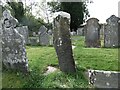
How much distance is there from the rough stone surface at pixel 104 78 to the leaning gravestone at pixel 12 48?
6.62 ft

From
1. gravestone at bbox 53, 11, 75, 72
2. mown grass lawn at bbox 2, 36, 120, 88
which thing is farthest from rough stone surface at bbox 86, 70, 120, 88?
gravestone at bbox 53, 11, 75, 72

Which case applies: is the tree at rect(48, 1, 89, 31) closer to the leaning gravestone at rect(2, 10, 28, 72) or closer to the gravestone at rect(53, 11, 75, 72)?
the gravestone at rect(53, 11, 75, 72)

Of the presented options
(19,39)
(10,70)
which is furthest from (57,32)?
(10,70)

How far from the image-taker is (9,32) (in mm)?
8344

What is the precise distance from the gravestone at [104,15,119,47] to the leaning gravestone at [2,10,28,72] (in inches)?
303

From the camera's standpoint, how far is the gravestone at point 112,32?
583 inches

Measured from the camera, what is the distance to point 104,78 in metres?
7.88

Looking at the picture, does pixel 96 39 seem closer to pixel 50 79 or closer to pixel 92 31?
pixel 92 31

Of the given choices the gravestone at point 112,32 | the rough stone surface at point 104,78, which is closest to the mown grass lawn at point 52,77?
the rough stone surface at point 104,78

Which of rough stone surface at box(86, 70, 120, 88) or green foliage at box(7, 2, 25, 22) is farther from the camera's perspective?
green foliage at box(7, 2, 25, 22)

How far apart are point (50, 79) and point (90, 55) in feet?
10.3

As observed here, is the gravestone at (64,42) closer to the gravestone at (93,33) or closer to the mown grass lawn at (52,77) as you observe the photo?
the mown grass lawn at (52,77)

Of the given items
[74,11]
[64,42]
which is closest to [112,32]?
[64,42]

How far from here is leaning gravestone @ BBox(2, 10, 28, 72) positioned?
826 centimetres
